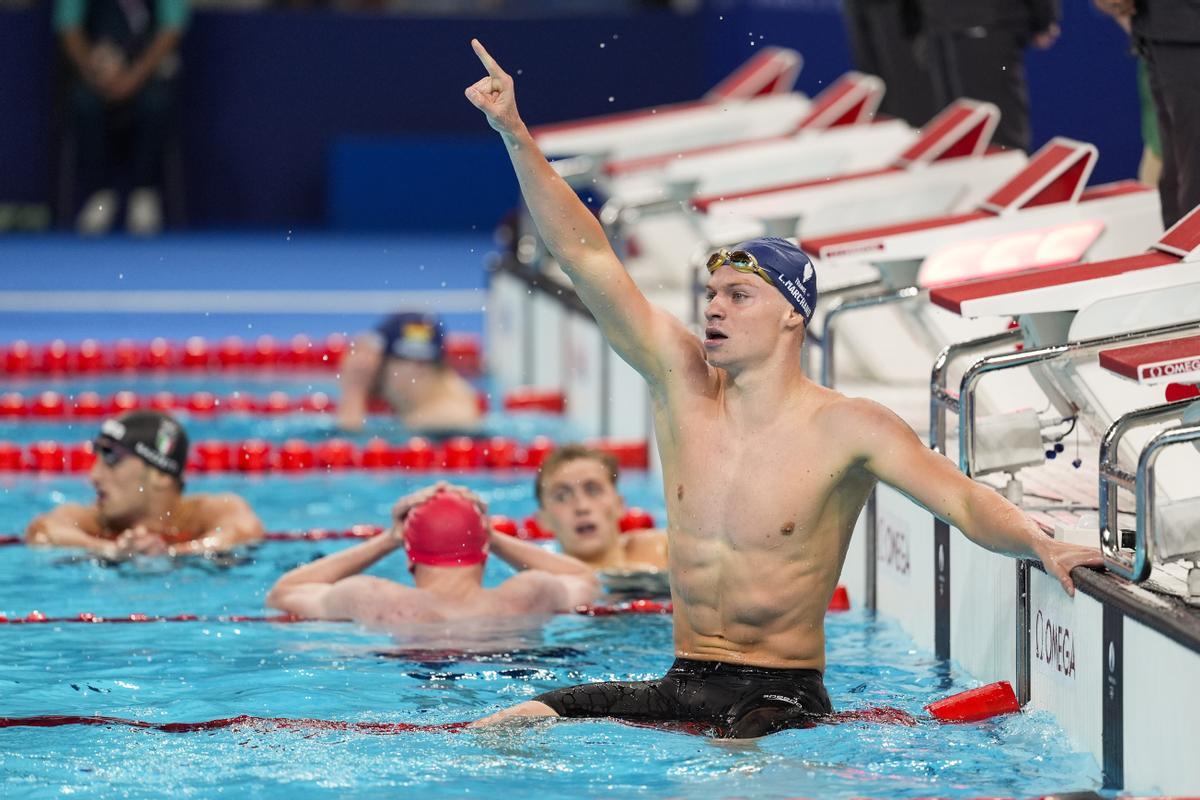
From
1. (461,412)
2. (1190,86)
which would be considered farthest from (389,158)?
(1190,86)

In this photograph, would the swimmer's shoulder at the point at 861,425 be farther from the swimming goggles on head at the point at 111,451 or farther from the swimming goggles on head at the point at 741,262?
the swimming goggles on head at the point at 111,451

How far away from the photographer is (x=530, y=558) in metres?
6.21

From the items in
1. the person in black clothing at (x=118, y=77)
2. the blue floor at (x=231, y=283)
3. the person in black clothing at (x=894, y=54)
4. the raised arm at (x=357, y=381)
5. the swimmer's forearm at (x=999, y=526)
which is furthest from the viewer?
the person in black clothing at (x=118, y=77)

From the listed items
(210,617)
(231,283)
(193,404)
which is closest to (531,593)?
(210,617)

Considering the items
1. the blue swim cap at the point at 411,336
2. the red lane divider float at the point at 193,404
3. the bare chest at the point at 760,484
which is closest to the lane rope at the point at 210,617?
the bare chest at the point at 760,484

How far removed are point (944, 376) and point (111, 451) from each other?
2.80 metres

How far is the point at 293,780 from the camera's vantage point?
4355 millimetres

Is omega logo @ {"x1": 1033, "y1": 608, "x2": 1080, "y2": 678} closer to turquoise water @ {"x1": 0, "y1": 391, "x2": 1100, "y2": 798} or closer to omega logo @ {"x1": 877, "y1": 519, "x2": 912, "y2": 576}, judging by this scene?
turquoise water @ {"x1": 0, "y1": 391, "x2": 1100, "y2": 798}

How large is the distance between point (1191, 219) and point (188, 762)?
115 inches

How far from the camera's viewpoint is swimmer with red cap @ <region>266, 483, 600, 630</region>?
5758mm

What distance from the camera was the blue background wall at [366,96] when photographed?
17531 millimetres

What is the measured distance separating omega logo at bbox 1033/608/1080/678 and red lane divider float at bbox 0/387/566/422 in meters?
5.62

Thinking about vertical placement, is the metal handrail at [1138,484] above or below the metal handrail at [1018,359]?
below

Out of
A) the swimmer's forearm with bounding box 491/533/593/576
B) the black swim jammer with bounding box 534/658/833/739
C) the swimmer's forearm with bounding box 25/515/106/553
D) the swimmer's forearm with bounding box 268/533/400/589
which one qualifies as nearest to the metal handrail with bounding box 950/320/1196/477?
the black swim jammer with bounding box 534/658/833/739
